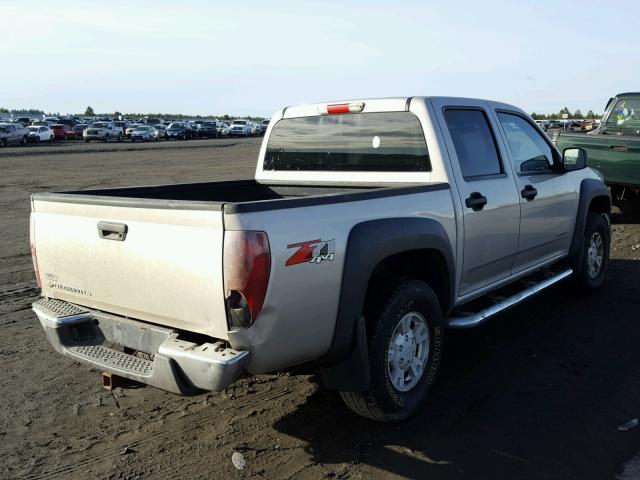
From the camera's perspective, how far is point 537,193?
5.32 meters

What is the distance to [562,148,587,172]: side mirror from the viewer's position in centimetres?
578

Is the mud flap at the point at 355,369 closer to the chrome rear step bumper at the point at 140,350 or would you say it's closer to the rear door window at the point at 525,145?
the chrome rear step bumper at the point at 140,350

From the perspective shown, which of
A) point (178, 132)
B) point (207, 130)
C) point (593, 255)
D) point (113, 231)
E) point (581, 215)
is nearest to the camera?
point (113, 231)

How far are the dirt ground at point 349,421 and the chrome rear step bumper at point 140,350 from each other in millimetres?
582

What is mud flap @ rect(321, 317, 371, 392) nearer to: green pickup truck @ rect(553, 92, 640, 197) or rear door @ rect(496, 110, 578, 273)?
rear door @ rect(496, 110, 578, 273)

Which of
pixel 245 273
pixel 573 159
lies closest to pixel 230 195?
pixel 245 273

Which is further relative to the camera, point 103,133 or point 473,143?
point 103,133

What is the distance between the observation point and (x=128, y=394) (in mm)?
4480

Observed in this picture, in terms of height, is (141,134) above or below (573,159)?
below

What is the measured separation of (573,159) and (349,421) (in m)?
3.44

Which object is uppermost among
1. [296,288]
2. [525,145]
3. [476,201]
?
[525,145]

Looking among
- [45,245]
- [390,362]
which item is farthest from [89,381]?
[390,362]

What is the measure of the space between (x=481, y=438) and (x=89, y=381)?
2.76m

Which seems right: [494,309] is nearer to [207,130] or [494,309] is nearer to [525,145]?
[525,145]
